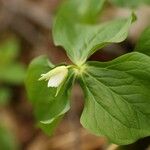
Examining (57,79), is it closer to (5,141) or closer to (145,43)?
(145,43)

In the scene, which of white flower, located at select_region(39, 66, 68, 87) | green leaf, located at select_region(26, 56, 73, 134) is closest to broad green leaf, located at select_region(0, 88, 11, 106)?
green leaf, located at select_region(26, 56, 73, 134)

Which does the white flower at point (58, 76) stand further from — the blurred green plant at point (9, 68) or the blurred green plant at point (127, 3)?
the blurred green plant at point (9, 68)

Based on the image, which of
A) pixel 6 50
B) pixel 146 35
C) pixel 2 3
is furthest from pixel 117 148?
pixel 2 3

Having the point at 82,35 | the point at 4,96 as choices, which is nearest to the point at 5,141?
the point at 4,96

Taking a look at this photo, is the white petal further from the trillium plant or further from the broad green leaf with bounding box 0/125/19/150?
the broad green leaf with bounding box 0/125/19/150

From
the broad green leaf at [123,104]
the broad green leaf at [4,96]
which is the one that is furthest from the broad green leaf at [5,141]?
the broad green leaf at [123,104]

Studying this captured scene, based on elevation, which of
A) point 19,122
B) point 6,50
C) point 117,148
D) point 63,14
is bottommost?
point 19,122

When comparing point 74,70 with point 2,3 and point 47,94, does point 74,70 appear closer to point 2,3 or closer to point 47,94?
point 47,94
